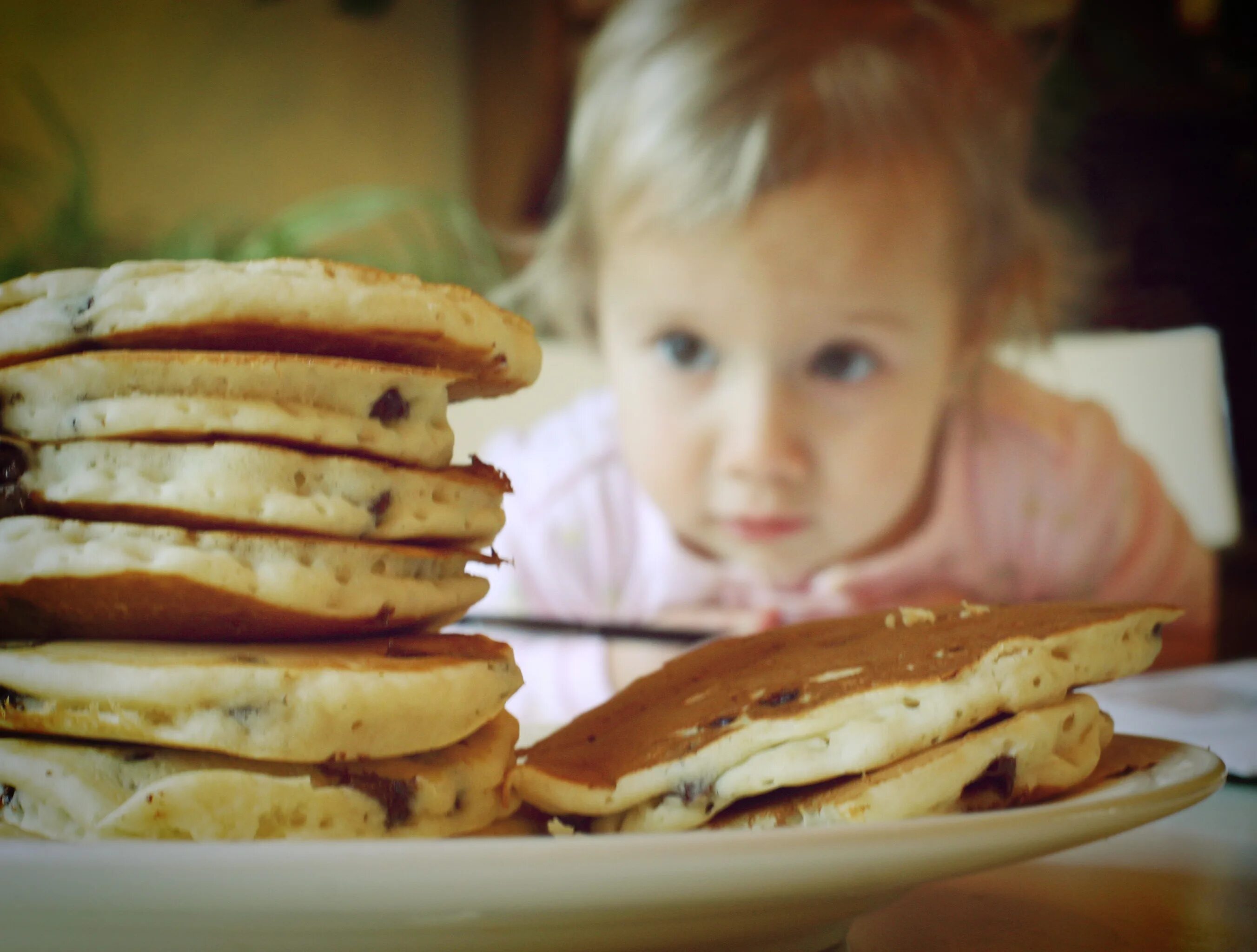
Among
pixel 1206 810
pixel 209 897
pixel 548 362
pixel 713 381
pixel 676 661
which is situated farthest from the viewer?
pixel 548 362

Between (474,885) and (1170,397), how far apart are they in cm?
214

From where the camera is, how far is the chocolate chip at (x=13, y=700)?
337 millimetres

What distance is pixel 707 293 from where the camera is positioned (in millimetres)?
1809

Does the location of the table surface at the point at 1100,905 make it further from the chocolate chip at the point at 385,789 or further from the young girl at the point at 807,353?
the young girl at the point at 807,353

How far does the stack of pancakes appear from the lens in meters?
0.33

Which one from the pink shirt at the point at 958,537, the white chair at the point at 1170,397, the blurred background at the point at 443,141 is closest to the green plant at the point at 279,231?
the blurred background at the point at 443,141

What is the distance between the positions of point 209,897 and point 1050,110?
6.84 feet

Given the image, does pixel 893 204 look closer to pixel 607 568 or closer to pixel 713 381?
pixel 713 381

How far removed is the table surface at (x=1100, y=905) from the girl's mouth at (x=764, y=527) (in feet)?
4.30

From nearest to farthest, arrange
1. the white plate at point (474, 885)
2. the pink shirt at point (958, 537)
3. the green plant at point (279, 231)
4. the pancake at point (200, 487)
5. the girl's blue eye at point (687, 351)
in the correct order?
the white plate at point (474, 885) → the pancake at point (200, 487) → the green plant at point (279, 231) → the girl's blue eye at point (687, 351) → the pink shirt at point (958, 537)

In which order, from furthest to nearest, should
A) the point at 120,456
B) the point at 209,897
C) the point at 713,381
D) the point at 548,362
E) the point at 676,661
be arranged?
the point at 548,362 < the point at 713,381 < the point at 676,661 < the point at 120,456 < the point at 209,897

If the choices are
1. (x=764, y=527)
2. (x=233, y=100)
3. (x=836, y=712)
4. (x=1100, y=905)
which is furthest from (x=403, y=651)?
(x=233, y=100)

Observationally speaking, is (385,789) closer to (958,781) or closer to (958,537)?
(958,781)

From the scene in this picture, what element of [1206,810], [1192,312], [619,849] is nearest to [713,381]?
[1192,312]
